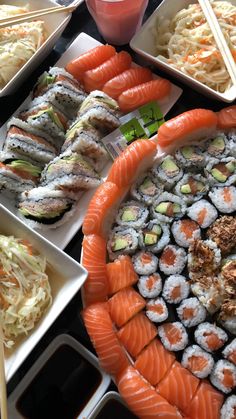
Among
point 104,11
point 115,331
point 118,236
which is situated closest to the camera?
point 115,331

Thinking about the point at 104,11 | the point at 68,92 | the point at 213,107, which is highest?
the point at 104,11

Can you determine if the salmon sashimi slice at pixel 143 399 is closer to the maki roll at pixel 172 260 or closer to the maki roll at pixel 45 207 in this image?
the maki roll at pixel 172 260

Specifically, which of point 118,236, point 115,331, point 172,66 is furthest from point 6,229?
point 172,66

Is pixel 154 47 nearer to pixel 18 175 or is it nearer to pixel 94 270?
pixel 18 175

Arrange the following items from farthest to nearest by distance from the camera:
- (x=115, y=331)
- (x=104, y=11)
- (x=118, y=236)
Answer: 1. (x=104, y=11)
2. (x=118, y=236)
3. (x=115, y=331)

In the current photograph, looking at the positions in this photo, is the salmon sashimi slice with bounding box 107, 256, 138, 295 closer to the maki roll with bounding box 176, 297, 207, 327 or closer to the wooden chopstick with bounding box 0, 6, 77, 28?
the maki roll with bounding box 176, 297, 207, 327

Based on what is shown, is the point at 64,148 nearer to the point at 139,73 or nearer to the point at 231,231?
the point at 139,73

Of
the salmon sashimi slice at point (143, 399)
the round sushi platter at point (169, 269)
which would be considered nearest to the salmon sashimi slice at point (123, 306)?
the round sushi platter at point (169, 269)

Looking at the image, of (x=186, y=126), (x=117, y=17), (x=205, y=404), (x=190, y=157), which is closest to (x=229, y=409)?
(x=205, y=404)
